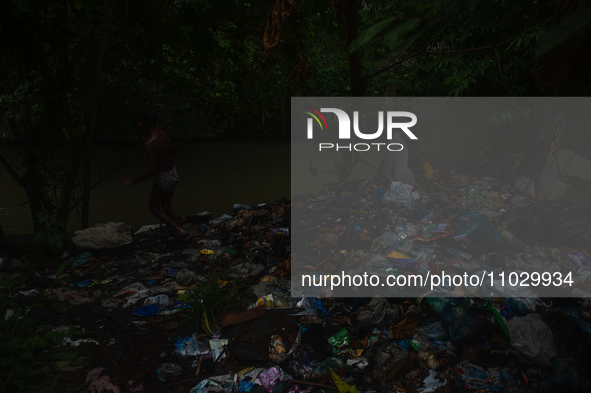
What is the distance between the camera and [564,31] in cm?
57

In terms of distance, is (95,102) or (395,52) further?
(95,102)

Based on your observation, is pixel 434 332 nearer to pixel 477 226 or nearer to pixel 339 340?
pixel 339 340

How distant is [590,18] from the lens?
1.90 ft

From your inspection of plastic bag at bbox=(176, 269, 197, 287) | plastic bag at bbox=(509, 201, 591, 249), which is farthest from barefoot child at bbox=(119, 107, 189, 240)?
plastic bag at bbox=(509, 201, 591, 249)

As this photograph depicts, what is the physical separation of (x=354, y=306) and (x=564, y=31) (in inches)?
96.1

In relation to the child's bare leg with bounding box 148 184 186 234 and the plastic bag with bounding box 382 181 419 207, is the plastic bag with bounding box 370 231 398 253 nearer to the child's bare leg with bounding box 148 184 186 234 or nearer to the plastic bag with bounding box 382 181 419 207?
the plastic bag with bounding box 382 181 419 207

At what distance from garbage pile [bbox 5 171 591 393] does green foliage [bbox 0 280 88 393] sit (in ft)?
0.62

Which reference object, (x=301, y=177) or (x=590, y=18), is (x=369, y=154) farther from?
(x=590, y=18)

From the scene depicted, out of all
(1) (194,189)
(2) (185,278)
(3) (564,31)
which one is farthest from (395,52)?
(1) (194,189)

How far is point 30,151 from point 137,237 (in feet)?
5.07

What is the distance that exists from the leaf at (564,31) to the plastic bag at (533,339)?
2237 mm

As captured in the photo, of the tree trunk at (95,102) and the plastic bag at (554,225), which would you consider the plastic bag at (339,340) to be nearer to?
the plastic bag at (554,225)

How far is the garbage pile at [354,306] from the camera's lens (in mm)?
2146

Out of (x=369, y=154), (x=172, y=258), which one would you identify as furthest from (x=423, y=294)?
(x=369, y=154)
